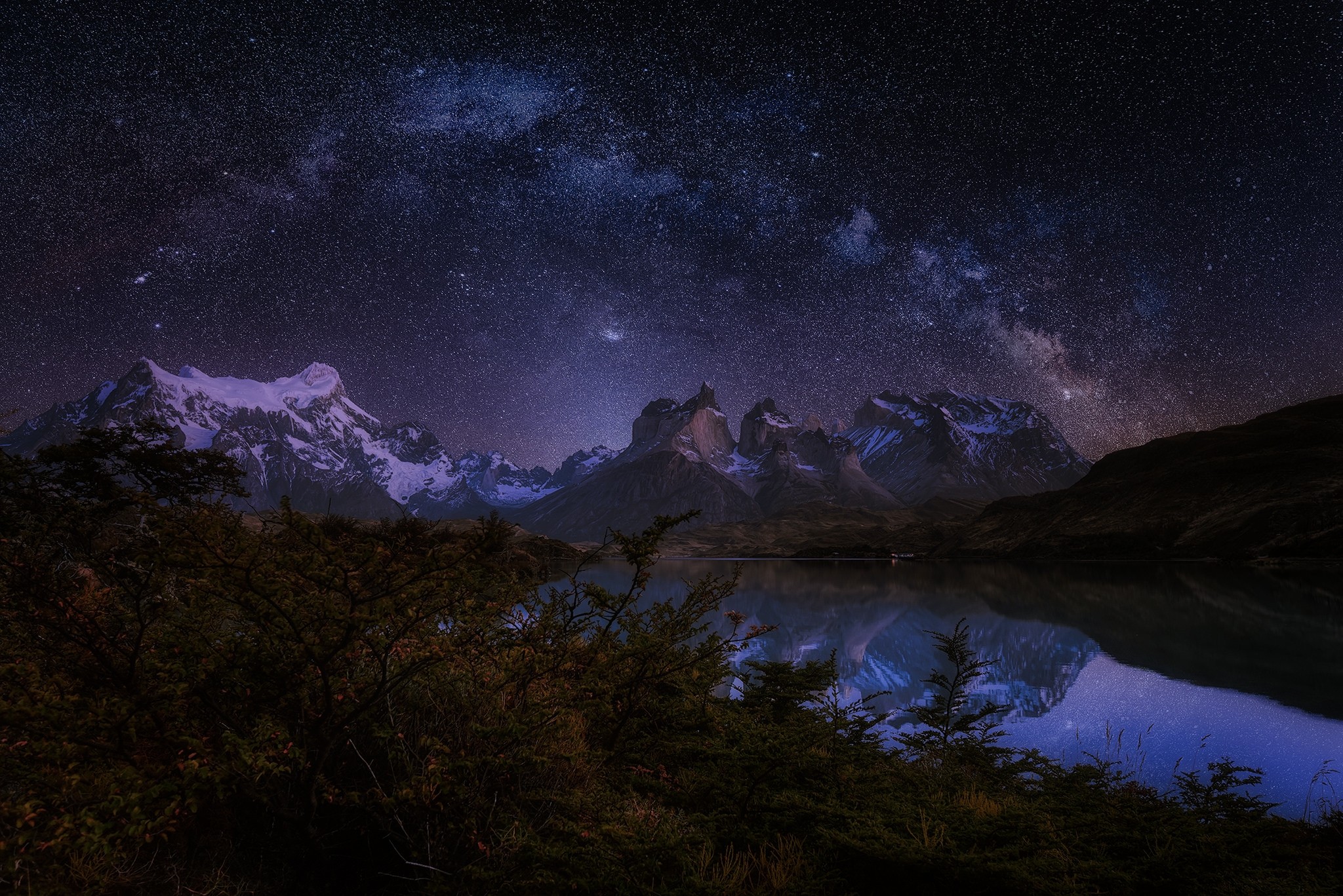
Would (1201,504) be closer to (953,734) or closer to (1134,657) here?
(1134,657)

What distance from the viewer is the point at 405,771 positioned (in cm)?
536

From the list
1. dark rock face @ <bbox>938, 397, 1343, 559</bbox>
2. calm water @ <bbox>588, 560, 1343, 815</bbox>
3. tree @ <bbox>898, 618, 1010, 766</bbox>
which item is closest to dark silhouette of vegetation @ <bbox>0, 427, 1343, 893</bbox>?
tree @ <bbox>898, 618, 1010, 766</bbox>

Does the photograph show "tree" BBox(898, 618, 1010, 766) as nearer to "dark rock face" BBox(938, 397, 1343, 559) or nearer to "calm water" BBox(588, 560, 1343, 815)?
"calm water" BBox(588, 560, 1343, 815)

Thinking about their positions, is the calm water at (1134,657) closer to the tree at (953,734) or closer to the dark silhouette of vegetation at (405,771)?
the tree at (953,734)

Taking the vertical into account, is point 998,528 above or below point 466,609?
above

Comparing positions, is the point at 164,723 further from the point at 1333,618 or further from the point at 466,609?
the point at 1333,618

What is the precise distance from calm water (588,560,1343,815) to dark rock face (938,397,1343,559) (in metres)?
32.8

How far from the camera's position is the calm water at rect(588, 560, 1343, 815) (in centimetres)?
1208

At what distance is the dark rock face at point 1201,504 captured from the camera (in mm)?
74500

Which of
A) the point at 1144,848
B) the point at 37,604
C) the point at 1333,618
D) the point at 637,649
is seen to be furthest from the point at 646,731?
the point at 1333,618

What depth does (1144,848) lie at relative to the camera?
5.05m

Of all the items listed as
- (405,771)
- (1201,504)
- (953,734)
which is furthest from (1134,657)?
(1201,504)

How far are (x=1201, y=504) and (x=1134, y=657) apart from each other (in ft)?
331

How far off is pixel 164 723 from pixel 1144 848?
8.09 meters
